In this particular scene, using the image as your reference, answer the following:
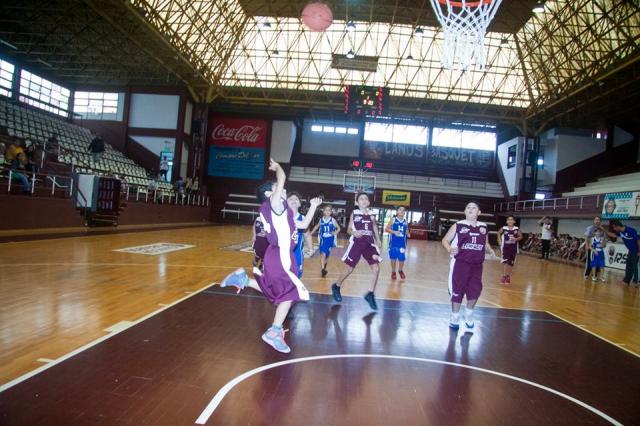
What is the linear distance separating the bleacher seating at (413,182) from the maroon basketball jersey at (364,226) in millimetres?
25765

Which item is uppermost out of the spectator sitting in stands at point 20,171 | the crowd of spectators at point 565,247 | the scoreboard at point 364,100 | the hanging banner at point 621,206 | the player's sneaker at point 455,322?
the scoreboard at point 364,100

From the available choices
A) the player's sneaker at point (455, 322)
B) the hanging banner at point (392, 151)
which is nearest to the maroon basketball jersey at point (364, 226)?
the player's sneaker at point (455, 322)

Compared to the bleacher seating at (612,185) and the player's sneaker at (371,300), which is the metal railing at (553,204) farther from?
the player's sneaker at (371,300)

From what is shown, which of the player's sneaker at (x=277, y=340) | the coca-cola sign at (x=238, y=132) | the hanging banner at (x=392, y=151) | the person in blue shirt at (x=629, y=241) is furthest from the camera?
the hanging banner at (x=392, y=151)

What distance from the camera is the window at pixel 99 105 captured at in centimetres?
2853

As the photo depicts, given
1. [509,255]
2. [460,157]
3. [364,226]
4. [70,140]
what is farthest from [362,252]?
[460,157]

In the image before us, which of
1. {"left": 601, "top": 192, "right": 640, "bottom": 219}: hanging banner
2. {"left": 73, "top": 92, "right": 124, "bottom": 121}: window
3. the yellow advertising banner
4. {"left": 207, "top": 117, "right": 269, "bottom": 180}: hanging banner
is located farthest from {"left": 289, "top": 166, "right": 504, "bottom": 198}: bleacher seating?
{"left": 601, "top": 192, "right": 640, "bottom": 219}: hanging banner

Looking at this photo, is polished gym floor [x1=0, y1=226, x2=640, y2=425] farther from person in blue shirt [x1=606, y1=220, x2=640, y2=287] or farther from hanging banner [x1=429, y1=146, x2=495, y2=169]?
hanging banner [x1=429, y1=146, x2=495, y2=169]

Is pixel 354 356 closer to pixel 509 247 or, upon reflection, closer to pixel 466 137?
pixel 509 247

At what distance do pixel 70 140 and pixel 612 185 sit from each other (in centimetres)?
3009

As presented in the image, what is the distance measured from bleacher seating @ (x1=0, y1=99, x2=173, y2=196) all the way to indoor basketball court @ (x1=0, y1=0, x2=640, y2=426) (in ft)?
0.69

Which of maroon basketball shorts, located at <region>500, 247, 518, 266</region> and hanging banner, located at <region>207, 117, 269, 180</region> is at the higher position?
hanging banner, located at <region>207, 117, 269, 180</region>

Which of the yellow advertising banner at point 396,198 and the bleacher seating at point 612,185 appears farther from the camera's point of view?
the yellow advertising banner at point 396,198

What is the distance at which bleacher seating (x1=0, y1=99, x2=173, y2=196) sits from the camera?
1838cm
